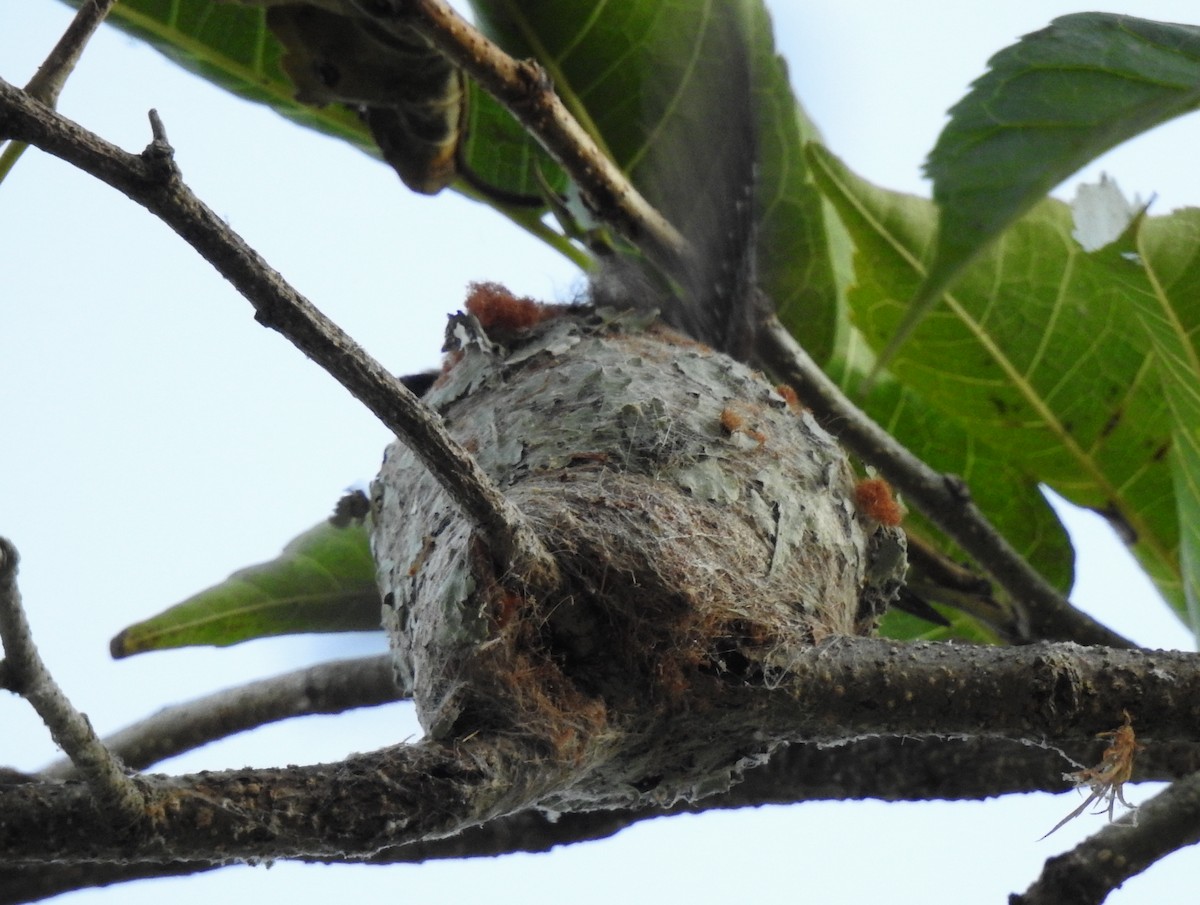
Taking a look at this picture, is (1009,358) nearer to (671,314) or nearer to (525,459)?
(671,314)

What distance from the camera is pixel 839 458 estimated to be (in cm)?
155

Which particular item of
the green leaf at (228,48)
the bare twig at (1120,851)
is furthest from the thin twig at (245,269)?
the green leaf at (228,48)

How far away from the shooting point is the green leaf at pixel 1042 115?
0.57 meters

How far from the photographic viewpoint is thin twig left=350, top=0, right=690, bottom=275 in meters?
1.35

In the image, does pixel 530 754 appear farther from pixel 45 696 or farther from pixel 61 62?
pixel 61 62

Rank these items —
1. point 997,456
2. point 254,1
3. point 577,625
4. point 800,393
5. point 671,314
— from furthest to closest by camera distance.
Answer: point 997,456 < point 671,314 < point 800,393 < point 254,1 < point 577,625

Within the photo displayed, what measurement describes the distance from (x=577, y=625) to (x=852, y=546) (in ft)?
1.60

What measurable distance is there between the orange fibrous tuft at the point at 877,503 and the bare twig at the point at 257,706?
2.46ft

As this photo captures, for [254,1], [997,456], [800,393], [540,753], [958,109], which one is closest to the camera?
[958,109]

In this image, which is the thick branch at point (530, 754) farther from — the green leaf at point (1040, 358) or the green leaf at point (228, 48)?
the green leaf at point (228, 48)

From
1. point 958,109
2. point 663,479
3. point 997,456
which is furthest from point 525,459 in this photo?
point 997,456

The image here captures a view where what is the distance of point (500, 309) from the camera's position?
5.98ft

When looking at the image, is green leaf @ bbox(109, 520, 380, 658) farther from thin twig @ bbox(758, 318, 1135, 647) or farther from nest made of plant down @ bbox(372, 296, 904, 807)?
thin twig @ bbox(758, 318, 1135, 647)

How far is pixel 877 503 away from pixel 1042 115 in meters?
0.94
